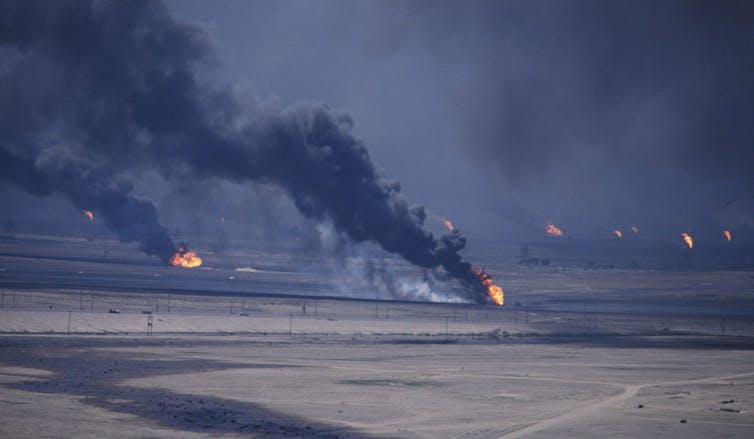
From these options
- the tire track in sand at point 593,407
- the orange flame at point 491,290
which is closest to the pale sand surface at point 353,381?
the tire track in sand at point 593,407

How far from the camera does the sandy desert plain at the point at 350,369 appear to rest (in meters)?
64.5

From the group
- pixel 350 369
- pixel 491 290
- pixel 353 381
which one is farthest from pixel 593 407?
pixel 491 290

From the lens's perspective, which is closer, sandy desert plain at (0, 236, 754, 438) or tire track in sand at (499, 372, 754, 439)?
tire track in sand at (499, 372, 754, 439)

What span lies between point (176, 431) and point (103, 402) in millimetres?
10441

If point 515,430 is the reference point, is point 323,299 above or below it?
above

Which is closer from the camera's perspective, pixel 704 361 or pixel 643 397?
pixel 643 397

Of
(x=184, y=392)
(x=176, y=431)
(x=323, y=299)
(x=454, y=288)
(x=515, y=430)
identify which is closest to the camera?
(x=176, y=431)

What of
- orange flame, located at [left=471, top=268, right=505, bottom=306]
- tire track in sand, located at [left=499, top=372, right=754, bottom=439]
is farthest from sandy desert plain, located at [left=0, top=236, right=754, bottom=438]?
orange flame, located at [left=471, top=268, right=505, bottom=306]

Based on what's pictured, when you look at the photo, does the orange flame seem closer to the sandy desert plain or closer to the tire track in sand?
the sandy desert plain

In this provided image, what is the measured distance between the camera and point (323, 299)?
549 ft

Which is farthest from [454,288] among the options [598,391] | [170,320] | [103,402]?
[103,402]

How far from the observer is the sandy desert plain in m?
64.5

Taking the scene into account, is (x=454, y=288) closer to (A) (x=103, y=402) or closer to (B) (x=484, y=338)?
(B) (x=484, y=338)

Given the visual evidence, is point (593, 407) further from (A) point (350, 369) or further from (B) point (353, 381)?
(A) point (350, 369)
